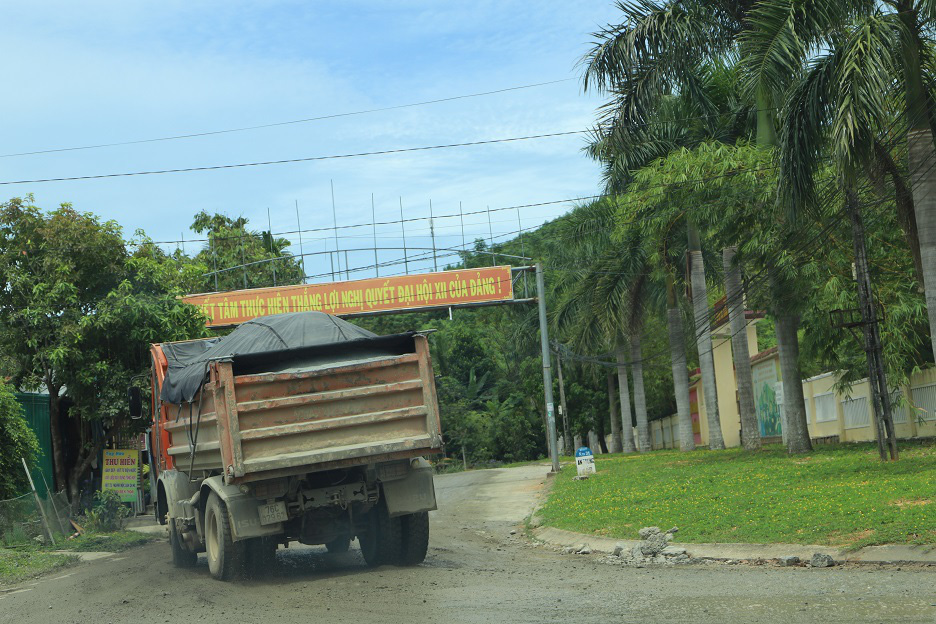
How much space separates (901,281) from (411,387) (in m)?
14.5

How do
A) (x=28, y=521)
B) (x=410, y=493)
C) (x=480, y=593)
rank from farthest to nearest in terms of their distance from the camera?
(x=28, y=521)
(x=410, y=493)
(x=480, y=593)

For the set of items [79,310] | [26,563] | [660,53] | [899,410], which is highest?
[660,53]

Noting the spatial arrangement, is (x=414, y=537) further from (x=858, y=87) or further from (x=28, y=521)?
(x=28, y=521)

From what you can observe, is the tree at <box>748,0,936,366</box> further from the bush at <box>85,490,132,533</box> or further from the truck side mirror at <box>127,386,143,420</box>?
the bush at <box>85,490,132,533</box>

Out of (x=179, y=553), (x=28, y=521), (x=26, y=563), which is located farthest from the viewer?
(x=28, y=521)

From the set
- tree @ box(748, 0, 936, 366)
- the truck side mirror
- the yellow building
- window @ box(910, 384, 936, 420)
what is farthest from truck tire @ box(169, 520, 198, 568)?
window @ box(910, 384, 936, 420)

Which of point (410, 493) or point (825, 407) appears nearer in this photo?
point (410, 493)

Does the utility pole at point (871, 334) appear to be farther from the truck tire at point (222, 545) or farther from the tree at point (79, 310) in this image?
the tree at point (79, 310)

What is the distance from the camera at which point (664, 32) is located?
20.5m

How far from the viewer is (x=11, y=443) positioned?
1822cm

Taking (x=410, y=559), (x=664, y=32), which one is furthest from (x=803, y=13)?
(x=410, y=559)

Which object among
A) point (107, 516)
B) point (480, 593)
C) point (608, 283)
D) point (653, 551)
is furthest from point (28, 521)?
point (608, 283)

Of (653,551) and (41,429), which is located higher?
(41,429)

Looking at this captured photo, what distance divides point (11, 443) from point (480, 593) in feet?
40.9
